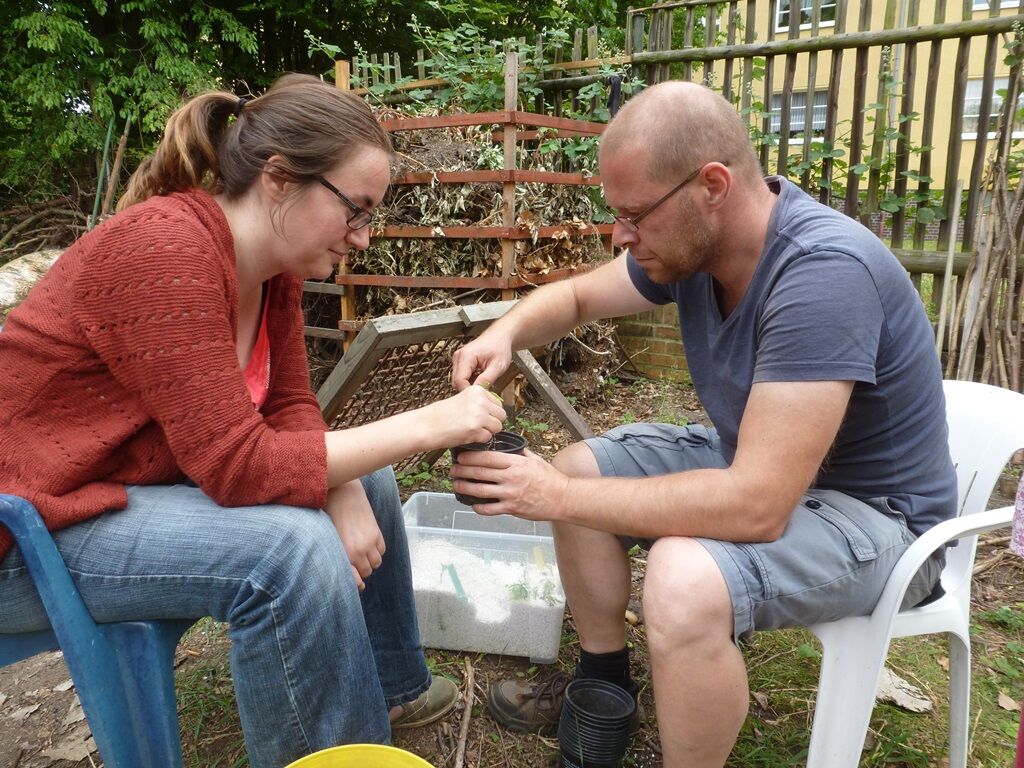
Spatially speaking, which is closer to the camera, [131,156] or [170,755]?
[170,755]

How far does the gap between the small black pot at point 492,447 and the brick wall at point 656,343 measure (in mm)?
3583

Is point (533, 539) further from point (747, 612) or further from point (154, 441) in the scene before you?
point (154, 441)

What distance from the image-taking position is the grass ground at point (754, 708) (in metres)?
1.94

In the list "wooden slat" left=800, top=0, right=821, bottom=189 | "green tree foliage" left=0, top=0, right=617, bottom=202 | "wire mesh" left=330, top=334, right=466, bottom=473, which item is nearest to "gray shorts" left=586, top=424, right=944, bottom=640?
"wire mesh" left=330, top=334, right=466, bottom=473

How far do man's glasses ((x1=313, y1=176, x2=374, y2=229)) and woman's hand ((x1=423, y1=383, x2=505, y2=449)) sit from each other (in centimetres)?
44

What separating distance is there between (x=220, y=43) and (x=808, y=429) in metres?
9.70

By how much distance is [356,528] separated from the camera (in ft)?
5.31

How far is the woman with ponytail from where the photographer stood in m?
1.34

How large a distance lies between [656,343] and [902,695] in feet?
10.7

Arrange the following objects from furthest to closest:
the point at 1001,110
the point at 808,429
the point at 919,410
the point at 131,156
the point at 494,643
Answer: the point at 131,156 < the point at 1001,110 < the point at 494,643 < the point at 919,410 < the point at 808,429

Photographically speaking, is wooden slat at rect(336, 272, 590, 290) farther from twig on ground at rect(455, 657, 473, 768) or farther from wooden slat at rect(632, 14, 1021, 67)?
twig on ground at rect(455, 657, 473, 768)

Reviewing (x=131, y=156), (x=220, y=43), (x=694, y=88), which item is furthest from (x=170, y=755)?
(x=220, y=43)

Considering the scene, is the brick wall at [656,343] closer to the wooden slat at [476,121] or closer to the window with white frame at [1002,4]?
the wooden slat at [476,121]

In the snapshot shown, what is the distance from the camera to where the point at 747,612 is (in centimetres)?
142
